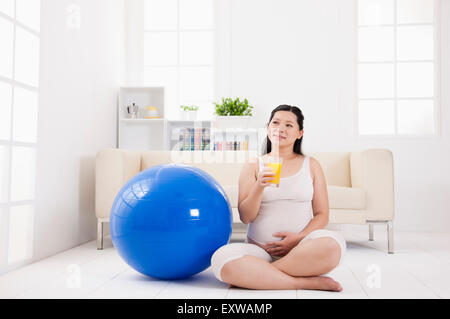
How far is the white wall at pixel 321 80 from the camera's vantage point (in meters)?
4.26

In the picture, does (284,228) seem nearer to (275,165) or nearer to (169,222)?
(275,165)

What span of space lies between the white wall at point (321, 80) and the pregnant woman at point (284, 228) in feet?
7.81

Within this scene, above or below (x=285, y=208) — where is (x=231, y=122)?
above

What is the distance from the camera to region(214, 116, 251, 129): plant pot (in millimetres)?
4285

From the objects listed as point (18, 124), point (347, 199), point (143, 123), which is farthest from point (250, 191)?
point (143, 123)

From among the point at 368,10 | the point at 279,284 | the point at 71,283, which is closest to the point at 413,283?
the point at 279,284

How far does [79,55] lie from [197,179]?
1865 mm

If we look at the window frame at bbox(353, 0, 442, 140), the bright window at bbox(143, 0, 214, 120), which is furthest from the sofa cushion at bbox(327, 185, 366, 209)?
the bright window at bbox(143, 0, 214, 120)

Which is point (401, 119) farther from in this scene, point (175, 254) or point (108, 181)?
point (175, 254)

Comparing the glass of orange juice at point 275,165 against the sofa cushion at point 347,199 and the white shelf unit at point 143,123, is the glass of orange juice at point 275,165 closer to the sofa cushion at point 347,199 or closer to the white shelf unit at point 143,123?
the sofa cushion at point 347,199

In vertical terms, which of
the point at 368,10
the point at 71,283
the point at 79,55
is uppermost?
the point at 368,10

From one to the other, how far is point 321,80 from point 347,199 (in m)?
1.76

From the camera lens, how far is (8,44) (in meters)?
2.37

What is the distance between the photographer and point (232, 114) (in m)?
4.31
